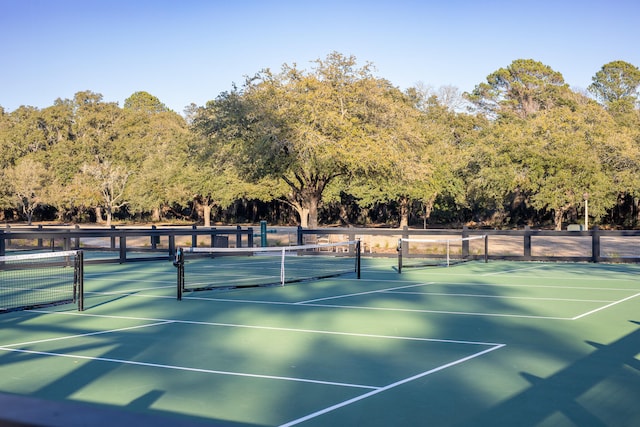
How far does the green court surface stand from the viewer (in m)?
7.20

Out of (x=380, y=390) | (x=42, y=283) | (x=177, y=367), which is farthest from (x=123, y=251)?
(x=380, y=390)

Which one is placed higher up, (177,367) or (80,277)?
(80,277)

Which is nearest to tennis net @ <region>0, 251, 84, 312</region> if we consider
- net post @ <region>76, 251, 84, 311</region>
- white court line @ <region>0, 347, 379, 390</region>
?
net post @ <region>76, 251, 84, 311</region>

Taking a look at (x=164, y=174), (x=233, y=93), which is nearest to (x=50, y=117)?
(x=164, y=174)

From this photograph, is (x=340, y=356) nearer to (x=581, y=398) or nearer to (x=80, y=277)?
(x=581, y=398)

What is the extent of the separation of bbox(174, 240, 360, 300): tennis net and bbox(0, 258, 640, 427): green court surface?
3.73 feet

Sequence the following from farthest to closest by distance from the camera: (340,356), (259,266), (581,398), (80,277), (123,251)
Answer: (123,251) < (259,266) < (80,277) < (340,356) < (581,398)

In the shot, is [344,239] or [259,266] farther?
[344,239]

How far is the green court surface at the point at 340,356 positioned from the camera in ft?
23.6

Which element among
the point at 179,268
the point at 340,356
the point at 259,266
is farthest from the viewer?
the point at 259,266

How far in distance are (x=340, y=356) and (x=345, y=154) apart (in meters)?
23.3

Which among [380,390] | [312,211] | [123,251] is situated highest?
[312,211]

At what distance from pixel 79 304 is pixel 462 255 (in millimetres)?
17739

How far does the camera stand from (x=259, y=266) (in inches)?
1020
